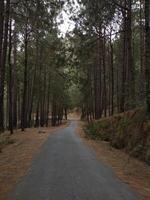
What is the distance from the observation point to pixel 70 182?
10297mm

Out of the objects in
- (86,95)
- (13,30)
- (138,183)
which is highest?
(13,30)

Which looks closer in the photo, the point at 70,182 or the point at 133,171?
the point at 70,182

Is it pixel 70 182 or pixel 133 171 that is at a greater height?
pixel 70 182

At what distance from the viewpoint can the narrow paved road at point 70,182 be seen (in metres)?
8.74

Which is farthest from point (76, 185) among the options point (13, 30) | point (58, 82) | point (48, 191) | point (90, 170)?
point (58, 82)

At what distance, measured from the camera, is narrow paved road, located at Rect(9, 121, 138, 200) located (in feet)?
28.7

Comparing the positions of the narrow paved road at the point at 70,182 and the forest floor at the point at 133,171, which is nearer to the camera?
the narrow paved road at the point at 70,182

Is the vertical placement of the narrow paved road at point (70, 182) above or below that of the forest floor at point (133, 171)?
above

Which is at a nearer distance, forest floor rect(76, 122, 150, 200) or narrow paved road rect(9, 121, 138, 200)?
narrow paved road rect(9, 121, 138, 200)

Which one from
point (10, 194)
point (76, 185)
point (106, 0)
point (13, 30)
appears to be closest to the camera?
point (10, 194)

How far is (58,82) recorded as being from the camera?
5825 cm

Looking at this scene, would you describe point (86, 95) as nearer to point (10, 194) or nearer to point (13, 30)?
point (13, 30)

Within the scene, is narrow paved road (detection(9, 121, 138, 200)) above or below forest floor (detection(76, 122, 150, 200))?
above

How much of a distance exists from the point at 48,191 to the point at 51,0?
1155cm
